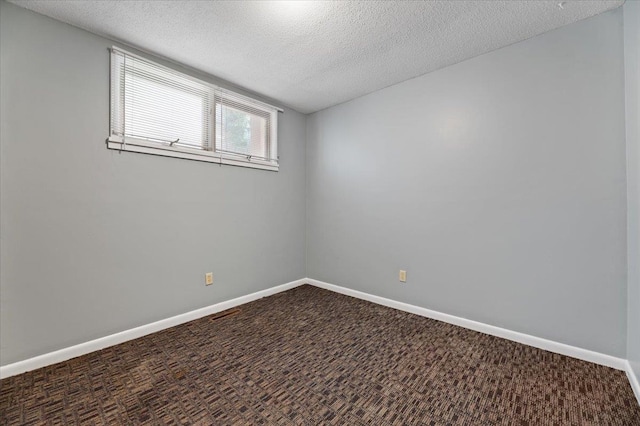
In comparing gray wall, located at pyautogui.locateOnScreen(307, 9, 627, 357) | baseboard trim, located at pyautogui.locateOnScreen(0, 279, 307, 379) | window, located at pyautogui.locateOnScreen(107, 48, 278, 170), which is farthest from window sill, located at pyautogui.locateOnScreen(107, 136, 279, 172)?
baseboard trim, located at pyautogui.locateOnScreen(0, 279, 307, 379)

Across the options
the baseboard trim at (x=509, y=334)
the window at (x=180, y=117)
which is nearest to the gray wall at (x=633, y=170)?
the baseboard trim at (x=509, y=334)

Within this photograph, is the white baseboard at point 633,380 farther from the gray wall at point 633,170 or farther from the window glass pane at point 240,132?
the window glass pane at point 240,132

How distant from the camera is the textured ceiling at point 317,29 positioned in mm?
1816

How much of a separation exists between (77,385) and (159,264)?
3.21ft

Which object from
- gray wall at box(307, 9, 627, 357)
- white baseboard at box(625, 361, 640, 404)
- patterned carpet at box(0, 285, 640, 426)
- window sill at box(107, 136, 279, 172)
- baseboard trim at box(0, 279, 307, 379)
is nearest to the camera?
patterned carpet at box(0, 285, 640, 426)

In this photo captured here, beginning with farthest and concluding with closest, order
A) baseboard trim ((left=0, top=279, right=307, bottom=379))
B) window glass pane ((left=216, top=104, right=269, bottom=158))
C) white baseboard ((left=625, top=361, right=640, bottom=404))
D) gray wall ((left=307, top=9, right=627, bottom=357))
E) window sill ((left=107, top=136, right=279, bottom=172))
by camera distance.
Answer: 1. window glass pane ((left=216, top=104, right=269, bottom=158))
2. window sill ((left=107, top=136, right=279, bottom=172))
3. gray wall ((left=307, top=9, right=627, bottom=357))
4. baseboard trim ((left=0, top=279, right=307, bottom=379))
5. white baseboard ((left=625, top=361, right=640, bottom=404))

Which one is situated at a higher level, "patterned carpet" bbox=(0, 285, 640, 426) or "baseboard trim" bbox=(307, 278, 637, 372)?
"baseboard trim" bbox=(307, 278, 637, 372)

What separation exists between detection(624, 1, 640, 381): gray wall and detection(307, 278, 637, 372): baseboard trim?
0.13 m

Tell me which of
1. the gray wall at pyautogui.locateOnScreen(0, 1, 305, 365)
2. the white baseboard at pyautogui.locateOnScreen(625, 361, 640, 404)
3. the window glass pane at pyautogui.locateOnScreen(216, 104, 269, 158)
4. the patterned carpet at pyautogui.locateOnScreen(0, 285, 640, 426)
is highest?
the window glass pane at pyautogui.locateOnScreen(216, 104, 269, 158)

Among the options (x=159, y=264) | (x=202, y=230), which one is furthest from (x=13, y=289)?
(x=202, y=230)

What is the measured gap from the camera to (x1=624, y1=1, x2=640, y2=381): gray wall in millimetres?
1606

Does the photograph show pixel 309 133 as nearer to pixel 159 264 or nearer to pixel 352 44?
pixel 352 44

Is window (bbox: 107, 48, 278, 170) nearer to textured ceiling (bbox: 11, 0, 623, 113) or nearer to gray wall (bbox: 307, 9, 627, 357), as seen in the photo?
textured ceiling (bbox: 11, 0, 623, 113)

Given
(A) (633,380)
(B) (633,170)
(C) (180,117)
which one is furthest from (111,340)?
(B) (633,170)
